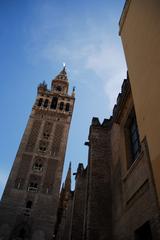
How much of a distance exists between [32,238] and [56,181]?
7196mm

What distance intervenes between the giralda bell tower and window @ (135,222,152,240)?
2052 centimetres

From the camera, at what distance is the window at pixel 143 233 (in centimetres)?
458

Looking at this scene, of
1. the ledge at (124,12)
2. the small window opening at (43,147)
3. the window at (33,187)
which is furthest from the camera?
the small window opening at (43,147)

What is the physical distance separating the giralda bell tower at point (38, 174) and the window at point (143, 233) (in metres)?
20.5

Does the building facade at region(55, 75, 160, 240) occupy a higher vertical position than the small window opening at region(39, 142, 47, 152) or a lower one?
lower

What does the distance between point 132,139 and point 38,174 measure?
76.8 feet

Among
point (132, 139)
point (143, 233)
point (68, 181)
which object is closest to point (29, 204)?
point (68, 181)

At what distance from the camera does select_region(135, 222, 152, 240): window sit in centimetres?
458

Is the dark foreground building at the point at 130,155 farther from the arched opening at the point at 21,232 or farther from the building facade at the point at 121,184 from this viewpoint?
the arched opening at the point at 21,232

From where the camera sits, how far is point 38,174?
2831cm

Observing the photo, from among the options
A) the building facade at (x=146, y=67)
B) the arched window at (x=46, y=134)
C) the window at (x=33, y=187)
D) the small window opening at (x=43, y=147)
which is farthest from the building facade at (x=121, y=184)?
the arched window at (x=46, y=134)

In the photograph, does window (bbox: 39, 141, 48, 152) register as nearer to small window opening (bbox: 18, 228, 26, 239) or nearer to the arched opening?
the arched opening

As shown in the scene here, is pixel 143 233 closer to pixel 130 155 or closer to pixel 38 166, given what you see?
pixel 130 155

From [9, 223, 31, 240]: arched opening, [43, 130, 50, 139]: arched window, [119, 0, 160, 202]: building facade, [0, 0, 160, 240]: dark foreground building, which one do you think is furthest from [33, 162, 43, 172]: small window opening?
[119, 0, 160, 202]: building facade
